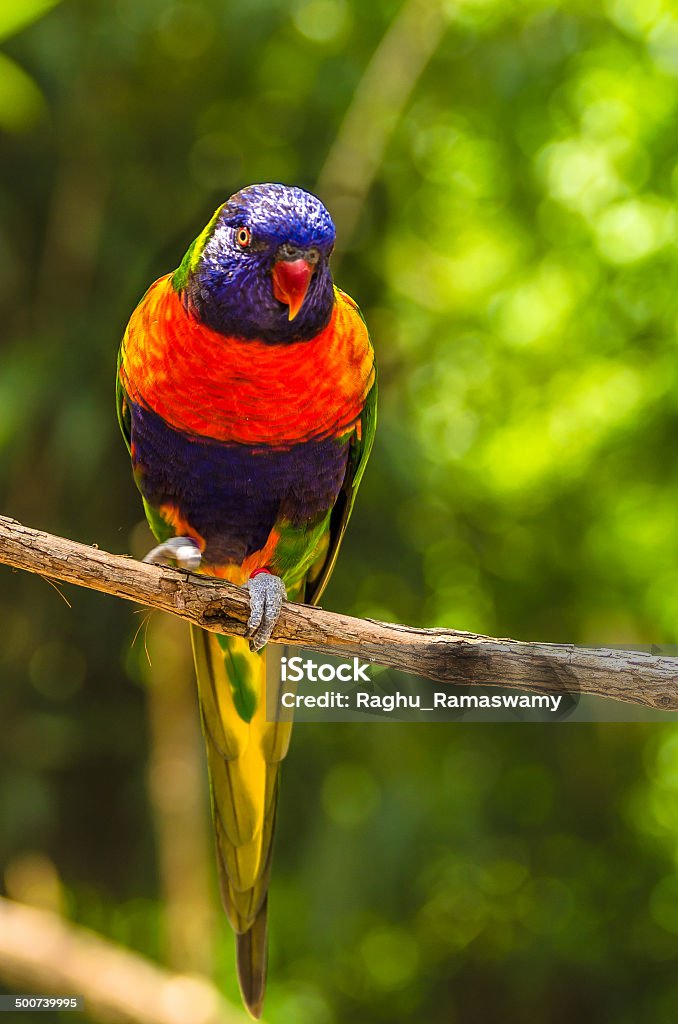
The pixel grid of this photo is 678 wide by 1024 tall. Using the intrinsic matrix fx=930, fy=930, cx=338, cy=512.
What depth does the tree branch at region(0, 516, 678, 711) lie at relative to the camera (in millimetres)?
1136

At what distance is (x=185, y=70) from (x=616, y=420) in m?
1.48

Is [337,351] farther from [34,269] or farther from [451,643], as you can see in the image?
[34,269]

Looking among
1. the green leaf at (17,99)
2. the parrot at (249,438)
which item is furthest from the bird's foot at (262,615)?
the green leaf at (17,99)

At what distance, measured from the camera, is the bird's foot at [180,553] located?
1.42 metres

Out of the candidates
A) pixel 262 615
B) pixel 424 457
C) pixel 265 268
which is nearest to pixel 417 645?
pixel 262 615

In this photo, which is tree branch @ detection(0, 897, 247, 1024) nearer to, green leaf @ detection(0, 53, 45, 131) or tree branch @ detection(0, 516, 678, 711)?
tree branch @ detection(0, 516, 678, 711)

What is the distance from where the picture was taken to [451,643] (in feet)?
3.78

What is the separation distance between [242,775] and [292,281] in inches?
32.3

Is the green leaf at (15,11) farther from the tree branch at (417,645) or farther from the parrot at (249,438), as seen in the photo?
the tree branch at (417,645)

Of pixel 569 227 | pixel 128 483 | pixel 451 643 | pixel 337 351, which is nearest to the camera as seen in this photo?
pixel 451 643

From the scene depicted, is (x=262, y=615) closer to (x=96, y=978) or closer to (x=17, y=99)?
(x=17, y=99)

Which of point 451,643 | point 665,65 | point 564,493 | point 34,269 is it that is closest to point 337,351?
point 451,643

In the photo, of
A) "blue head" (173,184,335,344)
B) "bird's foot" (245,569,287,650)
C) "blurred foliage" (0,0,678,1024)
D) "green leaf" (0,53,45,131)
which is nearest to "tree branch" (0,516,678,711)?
"bird's foot" (245,569,287,650)

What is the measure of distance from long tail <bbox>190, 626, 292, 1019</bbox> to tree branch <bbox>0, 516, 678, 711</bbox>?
36cm
